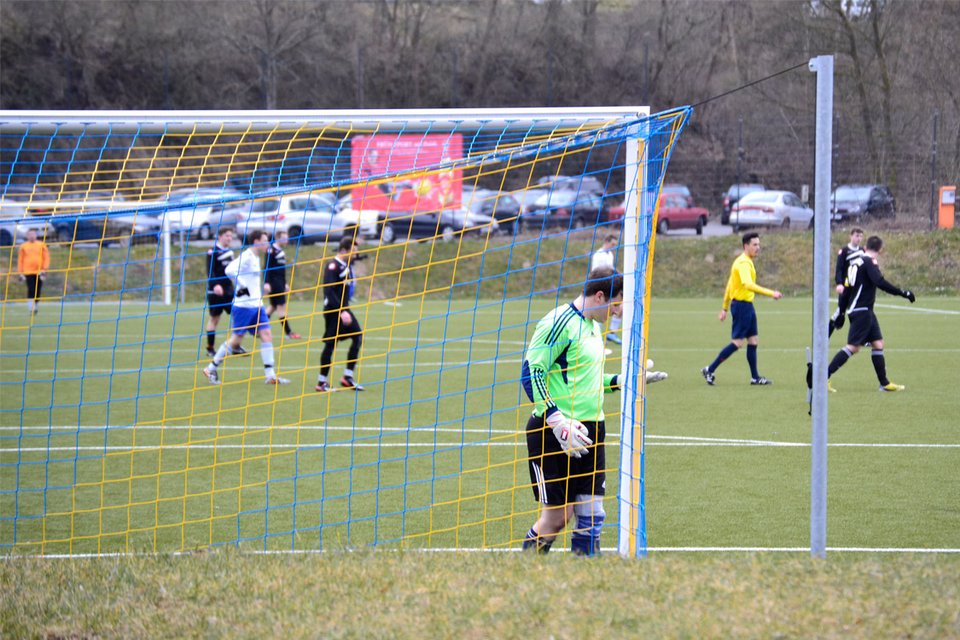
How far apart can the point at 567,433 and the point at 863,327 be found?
325 inches

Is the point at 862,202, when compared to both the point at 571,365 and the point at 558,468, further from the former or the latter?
the point at 558,468

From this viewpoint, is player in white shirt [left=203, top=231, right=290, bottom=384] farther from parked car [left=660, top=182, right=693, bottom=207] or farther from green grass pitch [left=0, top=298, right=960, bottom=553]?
parked car [left=660, top=182, right=693, bottom=207]

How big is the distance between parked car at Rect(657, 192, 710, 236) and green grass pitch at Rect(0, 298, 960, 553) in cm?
1880

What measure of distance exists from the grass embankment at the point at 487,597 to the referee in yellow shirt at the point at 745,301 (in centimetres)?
825

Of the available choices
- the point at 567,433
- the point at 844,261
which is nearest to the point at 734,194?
the point at 844,261

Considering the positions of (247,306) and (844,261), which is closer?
(844,261)

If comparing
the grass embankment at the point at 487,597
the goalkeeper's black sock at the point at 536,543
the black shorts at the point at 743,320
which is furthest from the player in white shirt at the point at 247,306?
the grass embankment at the point at 487,597

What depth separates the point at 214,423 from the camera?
11.4 metres

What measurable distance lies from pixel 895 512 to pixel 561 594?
3.82m

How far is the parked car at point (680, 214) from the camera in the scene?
3400 centimetres

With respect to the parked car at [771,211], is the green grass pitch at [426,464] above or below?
below

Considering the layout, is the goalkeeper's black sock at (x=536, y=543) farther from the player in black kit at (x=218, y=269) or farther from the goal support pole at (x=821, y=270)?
the player in black kit at (x=218, y=269)

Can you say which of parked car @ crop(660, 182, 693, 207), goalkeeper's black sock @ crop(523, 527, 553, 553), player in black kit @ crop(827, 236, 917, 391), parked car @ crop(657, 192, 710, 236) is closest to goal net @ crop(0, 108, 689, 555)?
goalkeeper's black sock @ crop(523, 527, 553, 553)

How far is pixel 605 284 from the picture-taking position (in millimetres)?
5711
